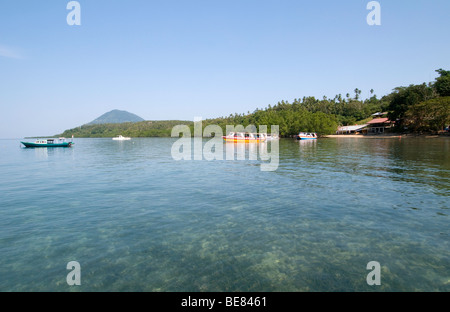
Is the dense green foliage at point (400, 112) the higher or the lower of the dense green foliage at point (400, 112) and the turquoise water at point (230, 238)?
the higher

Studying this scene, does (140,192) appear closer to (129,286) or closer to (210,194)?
(210,194)

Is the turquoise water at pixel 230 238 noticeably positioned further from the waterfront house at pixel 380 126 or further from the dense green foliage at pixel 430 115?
the waterfront house at pixel 380 126

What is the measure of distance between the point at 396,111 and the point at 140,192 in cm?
12484

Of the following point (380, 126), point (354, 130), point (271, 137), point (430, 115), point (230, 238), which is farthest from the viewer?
point (354, 130)

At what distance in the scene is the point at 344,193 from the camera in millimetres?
17312

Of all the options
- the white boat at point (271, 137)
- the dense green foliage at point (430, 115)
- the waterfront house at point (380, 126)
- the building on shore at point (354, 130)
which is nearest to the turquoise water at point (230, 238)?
the dense green foliage at point (430, 115)

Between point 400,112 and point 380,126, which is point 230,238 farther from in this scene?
point 380,126

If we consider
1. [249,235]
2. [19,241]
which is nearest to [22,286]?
[19,241]

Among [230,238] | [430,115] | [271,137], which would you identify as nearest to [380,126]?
[430,115]

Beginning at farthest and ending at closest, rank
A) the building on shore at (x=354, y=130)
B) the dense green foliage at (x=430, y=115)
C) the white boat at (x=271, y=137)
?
the building on shore at (x=354, y=130), the white boat at (x=271, y=137), the dense green foliage at (x=430, y=115)

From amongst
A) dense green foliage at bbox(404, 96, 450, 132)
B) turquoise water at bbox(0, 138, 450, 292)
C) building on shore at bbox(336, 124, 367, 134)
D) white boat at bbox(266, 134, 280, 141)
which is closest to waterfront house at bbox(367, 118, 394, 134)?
building on shore at bbox(336, 124, 367, 134)

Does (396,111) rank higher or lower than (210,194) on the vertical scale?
higher

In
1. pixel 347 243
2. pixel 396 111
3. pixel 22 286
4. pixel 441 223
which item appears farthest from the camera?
pixel 396 111
